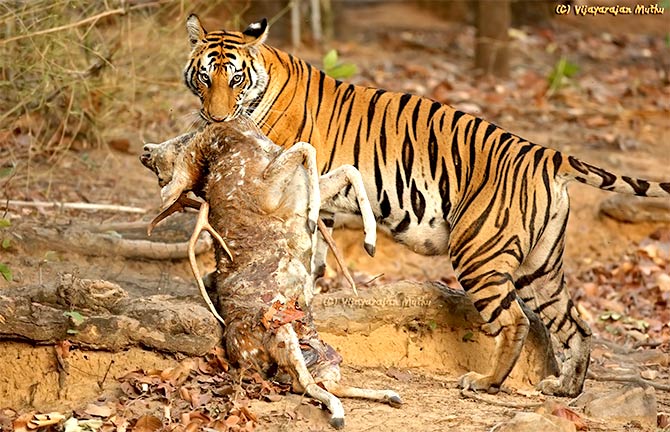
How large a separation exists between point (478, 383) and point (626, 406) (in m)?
0.89

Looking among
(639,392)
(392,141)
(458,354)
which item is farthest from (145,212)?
(639,392)

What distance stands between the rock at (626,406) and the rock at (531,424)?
0.56 metres

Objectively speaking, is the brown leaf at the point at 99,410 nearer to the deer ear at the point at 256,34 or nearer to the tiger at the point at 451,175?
the tiger at the point at 451,175

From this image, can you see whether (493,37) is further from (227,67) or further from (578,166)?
(578,166)

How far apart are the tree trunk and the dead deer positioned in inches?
328

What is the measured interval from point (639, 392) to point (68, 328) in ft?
8.83

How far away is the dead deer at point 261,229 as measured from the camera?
16.5 feet

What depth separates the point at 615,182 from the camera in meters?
6.09

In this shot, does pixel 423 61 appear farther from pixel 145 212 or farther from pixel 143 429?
pixel 143 429

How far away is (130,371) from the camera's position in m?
5.04

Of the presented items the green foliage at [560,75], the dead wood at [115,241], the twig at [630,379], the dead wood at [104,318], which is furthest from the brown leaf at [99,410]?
the green foliage at [560,75]

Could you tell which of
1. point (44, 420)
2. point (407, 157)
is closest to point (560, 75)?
point (407, 157)

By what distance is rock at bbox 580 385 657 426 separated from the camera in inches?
204

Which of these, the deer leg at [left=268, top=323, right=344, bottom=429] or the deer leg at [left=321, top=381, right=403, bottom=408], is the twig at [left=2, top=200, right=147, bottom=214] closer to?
the deer leg at [left=268, top=323, right=344, bottom=429]
